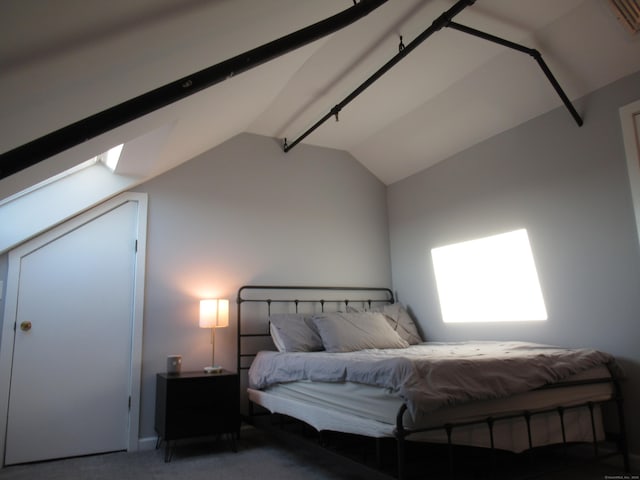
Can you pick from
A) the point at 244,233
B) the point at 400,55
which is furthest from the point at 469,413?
the point at 244,233

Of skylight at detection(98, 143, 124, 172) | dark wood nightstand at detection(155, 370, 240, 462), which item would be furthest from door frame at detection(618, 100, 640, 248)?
skylight at detection(98, 143, 124, 172)

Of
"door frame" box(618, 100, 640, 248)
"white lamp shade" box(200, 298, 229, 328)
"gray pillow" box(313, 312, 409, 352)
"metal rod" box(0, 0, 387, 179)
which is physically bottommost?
"gray pillow" box(313, 312, 409, 352)

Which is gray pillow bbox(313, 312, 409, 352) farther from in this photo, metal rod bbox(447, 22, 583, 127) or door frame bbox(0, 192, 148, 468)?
metal rod bbox(447, 22, 583, 127)

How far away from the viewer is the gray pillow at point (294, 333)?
3.68 metres

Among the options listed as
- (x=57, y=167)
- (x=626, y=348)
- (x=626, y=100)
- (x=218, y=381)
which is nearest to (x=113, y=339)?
(x=218, y=381)

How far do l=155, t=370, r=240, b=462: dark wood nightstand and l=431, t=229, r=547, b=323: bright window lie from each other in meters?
2.13

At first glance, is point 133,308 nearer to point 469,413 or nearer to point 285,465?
point 285,465

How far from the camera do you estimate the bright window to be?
3574 millimetres

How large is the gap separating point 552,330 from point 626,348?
51 centimetres

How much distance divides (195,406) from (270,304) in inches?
48.3

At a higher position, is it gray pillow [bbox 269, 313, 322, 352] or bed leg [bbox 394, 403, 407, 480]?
gray pillow [bbox 269, 313, 322, 352]

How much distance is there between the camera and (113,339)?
360 centimetres

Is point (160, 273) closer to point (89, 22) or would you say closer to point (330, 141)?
point (330, 141)

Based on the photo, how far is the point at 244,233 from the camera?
4258 mm
